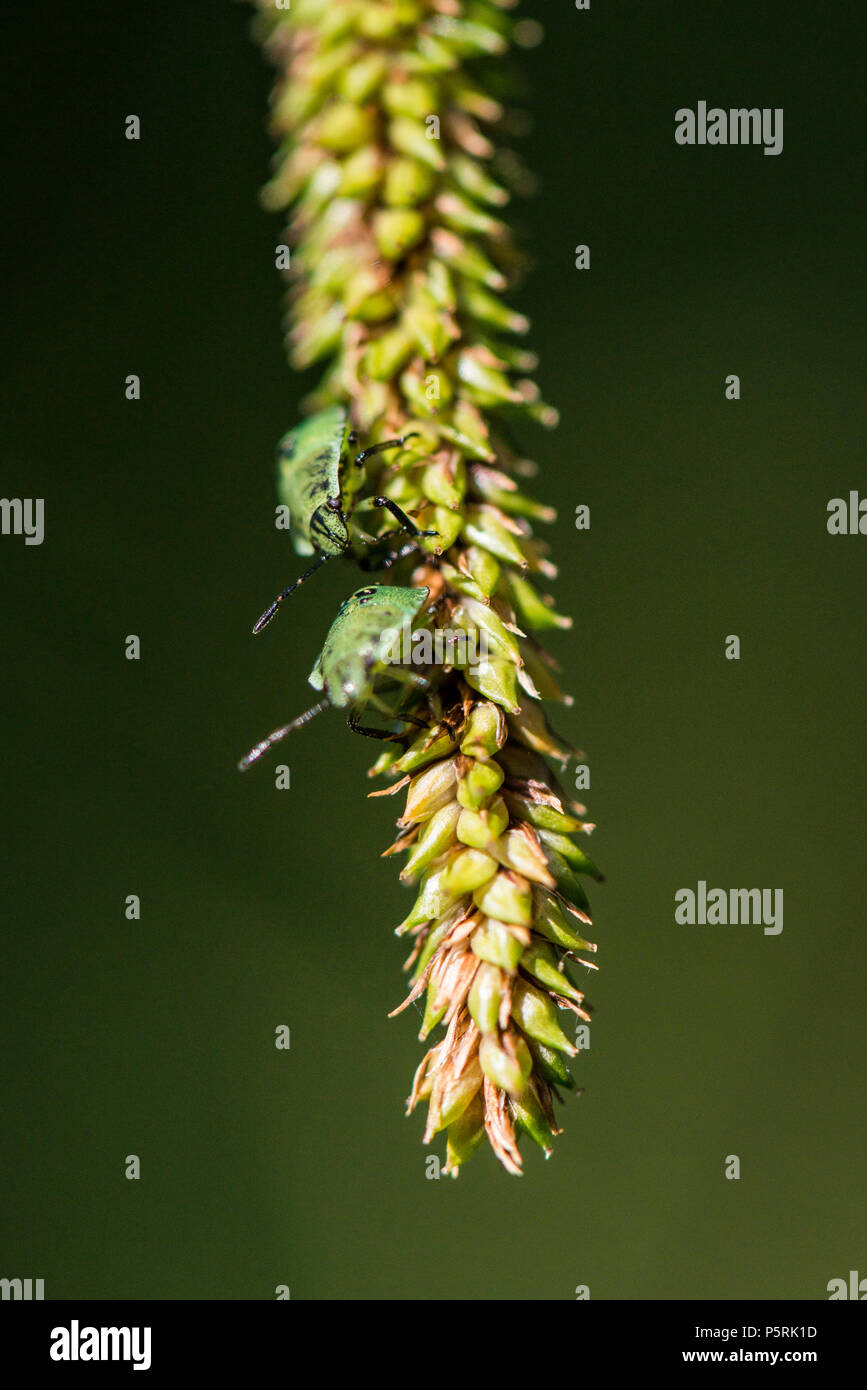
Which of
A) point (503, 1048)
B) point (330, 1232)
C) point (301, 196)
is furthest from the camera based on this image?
point (330, 1232)

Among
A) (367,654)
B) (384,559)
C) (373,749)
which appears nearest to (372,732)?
(367,654)

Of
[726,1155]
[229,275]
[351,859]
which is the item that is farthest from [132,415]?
[726,1155]

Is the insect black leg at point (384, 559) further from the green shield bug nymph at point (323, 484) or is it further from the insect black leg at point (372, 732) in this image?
the insect black leg at point (372, 732)

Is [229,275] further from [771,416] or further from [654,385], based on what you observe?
[771,416]

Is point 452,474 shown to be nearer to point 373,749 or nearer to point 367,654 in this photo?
point 367,654

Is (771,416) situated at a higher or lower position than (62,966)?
higher

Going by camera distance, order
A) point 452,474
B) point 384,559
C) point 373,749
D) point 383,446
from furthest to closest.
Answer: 1. point 373,749
2. point 384,559
3. point 383,446
4. point 452,474
